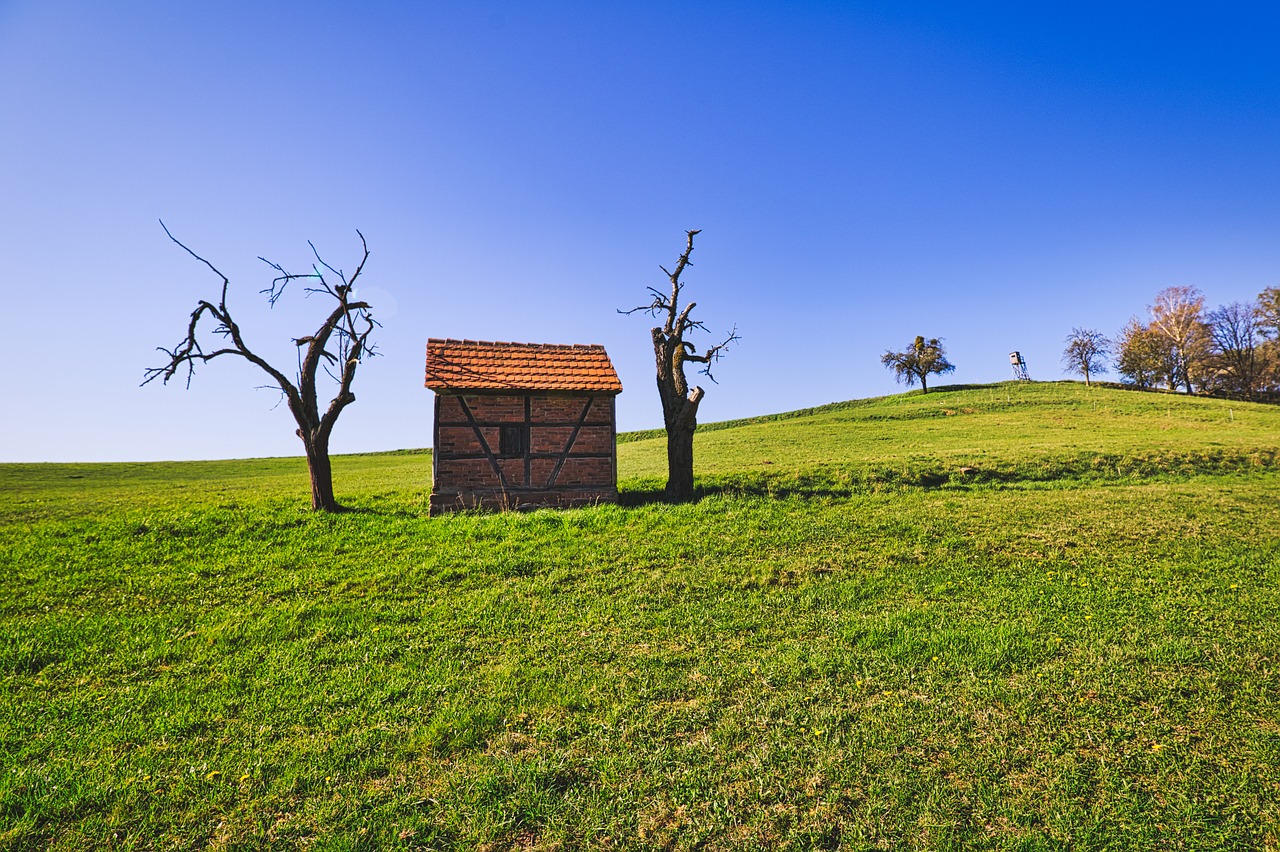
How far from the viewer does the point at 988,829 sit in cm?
400

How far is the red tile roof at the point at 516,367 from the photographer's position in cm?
1550

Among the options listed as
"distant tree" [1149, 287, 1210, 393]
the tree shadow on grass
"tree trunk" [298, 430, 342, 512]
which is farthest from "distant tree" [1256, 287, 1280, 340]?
"tree trunk" [298, 430, 342, 512]

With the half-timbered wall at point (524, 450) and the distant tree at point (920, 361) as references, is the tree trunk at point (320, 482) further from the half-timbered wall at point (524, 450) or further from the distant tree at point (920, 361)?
the distant tree at point (920, 361)

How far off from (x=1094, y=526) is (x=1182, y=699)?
24.5 ft

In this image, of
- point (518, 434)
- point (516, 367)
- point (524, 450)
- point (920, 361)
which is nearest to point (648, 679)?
point (524, 450)

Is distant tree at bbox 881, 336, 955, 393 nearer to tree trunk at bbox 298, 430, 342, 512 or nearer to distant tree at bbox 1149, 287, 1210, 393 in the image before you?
distant tree at bbox 1149, 287, 1210, 393

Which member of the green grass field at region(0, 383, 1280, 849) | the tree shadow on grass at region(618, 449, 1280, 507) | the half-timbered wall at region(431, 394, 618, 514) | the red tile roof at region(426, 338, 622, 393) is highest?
the red tile roof at region(426, 338, 622, 393)

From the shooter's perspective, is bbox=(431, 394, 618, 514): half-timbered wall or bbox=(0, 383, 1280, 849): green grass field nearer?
bbox=(0, 383, 1280, 849): green grass field

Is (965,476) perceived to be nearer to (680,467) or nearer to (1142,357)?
(680,467)

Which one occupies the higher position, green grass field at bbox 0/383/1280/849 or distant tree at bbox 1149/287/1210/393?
distant tree at bbox 1149/287/1210/393

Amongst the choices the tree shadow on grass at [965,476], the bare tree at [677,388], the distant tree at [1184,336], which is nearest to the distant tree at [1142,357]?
the distant tree at [1184,336]

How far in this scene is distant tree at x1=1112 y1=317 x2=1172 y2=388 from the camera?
170ft

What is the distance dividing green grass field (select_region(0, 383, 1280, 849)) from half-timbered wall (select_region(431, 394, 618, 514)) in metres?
2.35

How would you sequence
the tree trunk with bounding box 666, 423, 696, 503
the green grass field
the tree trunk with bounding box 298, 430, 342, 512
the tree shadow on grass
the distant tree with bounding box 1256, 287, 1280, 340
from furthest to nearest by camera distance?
1. the distant tree with bounding box 1256, 287, 1280, 340
2. the tree shadow on grass
3. the tree trunk with bounding box 666, 423, 696, 503
4. the tree trunk with bounding box 298, 430, 342, 512
5. the green grass field
